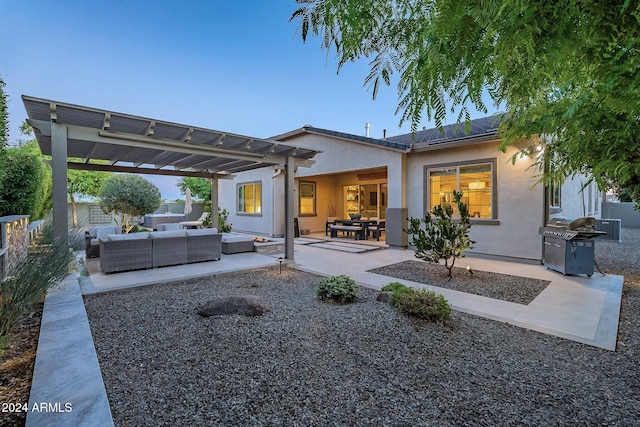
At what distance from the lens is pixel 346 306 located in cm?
455

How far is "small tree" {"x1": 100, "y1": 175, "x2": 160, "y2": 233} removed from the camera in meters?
12.4

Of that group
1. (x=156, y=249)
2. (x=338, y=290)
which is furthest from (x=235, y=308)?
(x=156, y=249)

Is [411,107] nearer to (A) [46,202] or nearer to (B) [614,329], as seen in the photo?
(B) [614,329]

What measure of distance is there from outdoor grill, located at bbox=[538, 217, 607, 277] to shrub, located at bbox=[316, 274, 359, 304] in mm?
5209

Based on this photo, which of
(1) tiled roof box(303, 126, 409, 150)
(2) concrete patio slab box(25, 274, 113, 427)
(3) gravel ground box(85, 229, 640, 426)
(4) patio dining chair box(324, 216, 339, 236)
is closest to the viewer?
(2) concrete patio slab box(25, 274, 113, 427)

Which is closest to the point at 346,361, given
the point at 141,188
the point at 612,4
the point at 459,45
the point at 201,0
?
the point at 459,45

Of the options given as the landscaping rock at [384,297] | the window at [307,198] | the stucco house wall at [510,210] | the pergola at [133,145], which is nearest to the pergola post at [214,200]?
the pergola at [133,145]

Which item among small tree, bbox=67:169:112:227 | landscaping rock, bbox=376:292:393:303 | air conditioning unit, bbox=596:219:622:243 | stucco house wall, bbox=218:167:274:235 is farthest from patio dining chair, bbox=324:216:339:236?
small tree, bbox=67:169:112:227

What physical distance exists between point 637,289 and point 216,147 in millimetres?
9403

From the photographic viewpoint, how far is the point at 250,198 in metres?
15.8

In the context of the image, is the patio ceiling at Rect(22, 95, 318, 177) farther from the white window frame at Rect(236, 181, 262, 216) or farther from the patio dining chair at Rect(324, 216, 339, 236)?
the patio dining chair at Rect(324, 216, 339, 236)

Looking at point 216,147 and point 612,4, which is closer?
point 612,4

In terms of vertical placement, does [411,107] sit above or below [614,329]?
above

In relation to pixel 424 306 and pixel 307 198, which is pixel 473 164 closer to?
pixel 424 306
